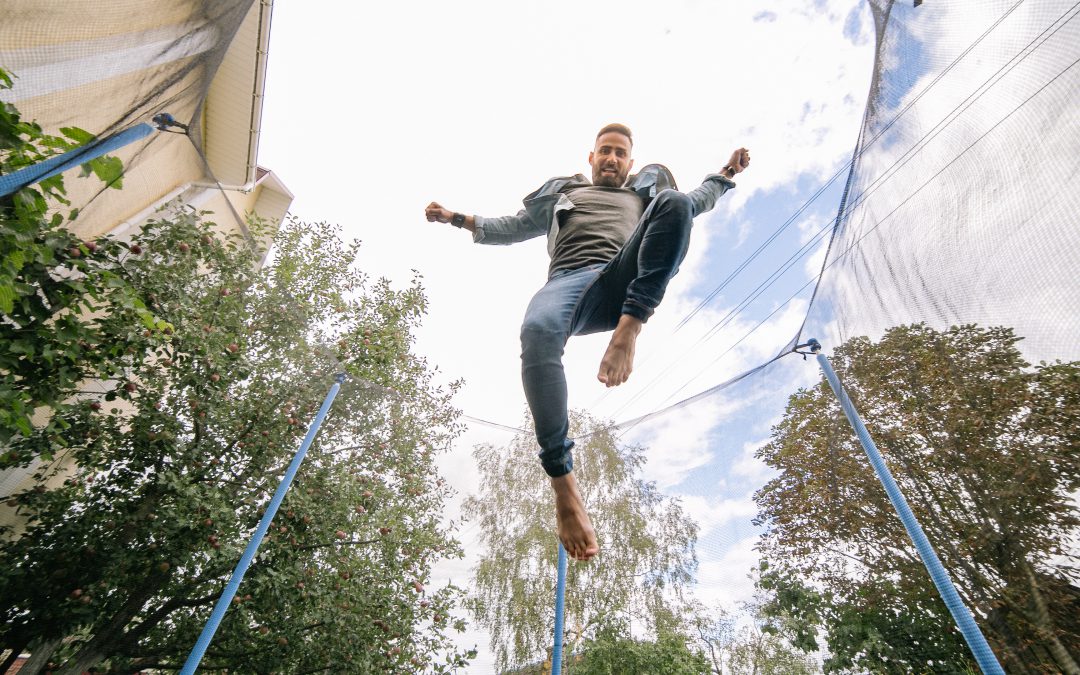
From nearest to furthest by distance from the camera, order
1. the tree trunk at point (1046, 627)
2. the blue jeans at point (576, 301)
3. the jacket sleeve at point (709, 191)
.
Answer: the tree trunk at point (1046, 627) < the blue jeans at point (576, 301) < the jacket sleeve at point (709, 191)

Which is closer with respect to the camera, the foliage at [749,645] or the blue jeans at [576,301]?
the blue jeans at [576,301]

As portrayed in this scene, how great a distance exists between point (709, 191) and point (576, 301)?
66 cm

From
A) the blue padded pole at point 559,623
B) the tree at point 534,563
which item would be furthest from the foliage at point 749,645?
the tree at point 534,563

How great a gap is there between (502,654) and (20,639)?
556 cm

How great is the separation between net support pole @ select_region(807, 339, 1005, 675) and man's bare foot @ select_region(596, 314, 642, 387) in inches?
28.8

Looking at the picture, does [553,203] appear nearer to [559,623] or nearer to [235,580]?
[559,623]

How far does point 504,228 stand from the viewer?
5.90ft

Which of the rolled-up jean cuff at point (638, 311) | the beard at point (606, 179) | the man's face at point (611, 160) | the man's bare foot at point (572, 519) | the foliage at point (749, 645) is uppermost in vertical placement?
the man's face at point (611, 160)

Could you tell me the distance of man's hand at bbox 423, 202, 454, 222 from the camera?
1789mm

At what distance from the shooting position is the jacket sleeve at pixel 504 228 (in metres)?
1.80

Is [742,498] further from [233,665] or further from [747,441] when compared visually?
[233,665]

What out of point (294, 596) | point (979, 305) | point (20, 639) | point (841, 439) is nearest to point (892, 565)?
point (841, 439)

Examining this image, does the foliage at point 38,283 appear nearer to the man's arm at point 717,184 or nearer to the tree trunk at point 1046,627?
the man's arm at point 717,184

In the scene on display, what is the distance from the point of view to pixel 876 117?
142 cm
